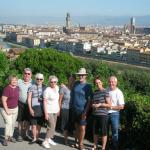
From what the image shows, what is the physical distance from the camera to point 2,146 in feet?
18.3

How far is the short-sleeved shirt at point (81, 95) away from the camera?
5238 mm

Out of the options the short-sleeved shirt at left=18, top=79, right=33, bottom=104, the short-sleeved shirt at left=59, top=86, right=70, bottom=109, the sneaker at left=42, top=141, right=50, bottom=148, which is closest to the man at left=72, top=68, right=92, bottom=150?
the short-sleeved shirt at left=59, top=86, right=70, bottom=109

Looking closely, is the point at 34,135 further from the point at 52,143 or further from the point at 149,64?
the point at 149,64

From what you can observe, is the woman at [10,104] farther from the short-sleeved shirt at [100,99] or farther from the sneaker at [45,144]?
the short-sleeved shirt at [100,99]

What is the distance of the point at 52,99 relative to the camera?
5.45 meters

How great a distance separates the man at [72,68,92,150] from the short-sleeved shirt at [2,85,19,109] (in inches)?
27.8

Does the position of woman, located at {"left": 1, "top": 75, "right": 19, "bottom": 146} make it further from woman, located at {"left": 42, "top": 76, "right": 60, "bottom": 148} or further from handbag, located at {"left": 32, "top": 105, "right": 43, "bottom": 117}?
woman, located at {"left": 42, "top": 76, "right": 60, "bottom": 148}

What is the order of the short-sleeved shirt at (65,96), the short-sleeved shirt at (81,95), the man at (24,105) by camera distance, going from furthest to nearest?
1. the man at (24,105)
2. the short-sleeved shirt at (65,96)
3. the short-sleeved shirt at (81,95)

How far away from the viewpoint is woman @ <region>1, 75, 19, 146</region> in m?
5.50

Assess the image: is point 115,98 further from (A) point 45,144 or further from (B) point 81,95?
(A) point 45,144

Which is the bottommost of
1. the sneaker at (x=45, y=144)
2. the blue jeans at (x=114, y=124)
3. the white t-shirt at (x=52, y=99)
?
the sneaker at (x=45, y=144)

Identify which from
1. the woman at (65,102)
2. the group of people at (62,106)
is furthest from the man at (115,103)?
the woman at (65,102)

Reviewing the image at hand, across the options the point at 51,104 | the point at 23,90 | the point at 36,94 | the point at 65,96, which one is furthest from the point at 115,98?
the point at 23,90

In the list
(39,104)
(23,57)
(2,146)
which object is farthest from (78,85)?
(23,57)
